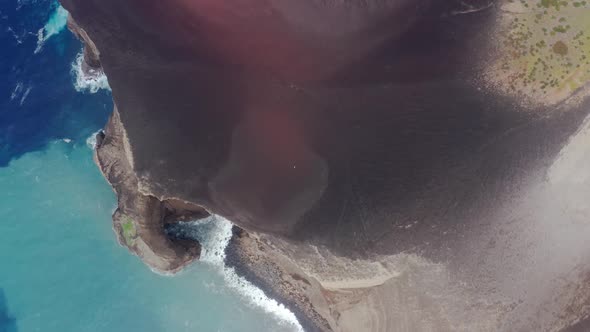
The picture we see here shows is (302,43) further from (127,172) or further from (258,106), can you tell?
(127,172)

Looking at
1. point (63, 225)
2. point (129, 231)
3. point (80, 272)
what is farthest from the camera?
point (63, 225)

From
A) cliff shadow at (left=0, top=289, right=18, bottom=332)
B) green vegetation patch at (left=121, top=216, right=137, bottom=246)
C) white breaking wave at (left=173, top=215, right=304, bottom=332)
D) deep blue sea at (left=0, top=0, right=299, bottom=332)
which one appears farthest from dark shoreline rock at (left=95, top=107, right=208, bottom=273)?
cliff shadow at (left=0, top=289, right=18, bottom=332)

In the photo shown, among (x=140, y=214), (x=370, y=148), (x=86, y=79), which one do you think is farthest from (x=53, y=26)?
(x=370, y=148)

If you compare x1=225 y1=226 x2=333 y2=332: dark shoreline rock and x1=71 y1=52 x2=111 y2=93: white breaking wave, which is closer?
x1=225 y1=226 x2=333 y2=332: dark shoreline rock

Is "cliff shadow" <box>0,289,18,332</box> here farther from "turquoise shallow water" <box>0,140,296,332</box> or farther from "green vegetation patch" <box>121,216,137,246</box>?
"green vegetation patch" <box>121,216,137,246</box>

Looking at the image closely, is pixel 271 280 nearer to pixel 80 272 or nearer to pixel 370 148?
pixel 370 148

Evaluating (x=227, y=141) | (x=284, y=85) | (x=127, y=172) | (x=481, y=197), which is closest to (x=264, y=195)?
(x=227, y=141)
